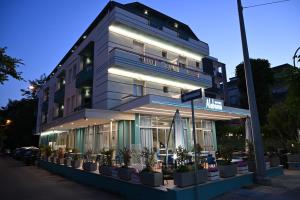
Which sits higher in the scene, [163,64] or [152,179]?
[163,64]

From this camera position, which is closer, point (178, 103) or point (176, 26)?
point (178, 103)

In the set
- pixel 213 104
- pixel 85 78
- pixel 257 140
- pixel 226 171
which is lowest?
pixel 226 171

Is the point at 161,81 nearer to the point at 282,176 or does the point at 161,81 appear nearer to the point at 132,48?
the point at 132,48

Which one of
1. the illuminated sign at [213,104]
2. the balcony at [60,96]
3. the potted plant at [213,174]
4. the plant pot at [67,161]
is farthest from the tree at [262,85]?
the potted plant at [213,174]

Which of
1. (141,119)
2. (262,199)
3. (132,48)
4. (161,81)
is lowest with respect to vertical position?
(262,199)

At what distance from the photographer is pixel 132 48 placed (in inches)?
799

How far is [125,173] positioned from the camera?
380 inches

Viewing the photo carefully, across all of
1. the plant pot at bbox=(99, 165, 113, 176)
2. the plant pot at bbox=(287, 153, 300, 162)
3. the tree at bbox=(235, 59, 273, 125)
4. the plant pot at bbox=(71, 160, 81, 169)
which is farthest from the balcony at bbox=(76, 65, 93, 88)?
the tree at bbox=(235, 59, 273, 125)

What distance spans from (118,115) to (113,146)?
2915 mm

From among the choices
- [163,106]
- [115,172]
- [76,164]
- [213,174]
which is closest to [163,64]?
[163,106]

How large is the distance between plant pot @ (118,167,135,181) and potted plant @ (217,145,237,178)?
362cm

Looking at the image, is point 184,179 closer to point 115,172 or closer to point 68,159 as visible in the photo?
point 115,172

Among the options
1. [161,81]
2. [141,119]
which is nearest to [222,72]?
[161,81]

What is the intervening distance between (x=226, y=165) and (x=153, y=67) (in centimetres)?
1167
